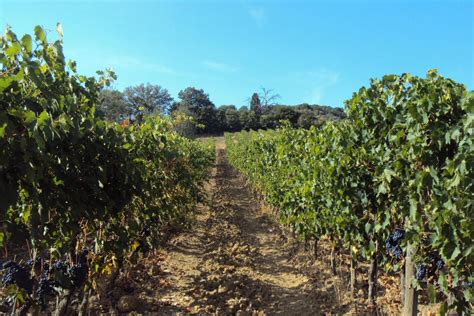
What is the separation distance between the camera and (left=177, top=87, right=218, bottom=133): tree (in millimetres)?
57156

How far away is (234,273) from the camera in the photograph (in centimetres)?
577

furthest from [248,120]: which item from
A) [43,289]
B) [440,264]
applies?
[43,289]

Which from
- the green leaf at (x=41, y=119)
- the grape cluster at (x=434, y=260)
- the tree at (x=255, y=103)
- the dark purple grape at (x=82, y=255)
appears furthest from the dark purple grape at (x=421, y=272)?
the tree at (x=255, y=103)

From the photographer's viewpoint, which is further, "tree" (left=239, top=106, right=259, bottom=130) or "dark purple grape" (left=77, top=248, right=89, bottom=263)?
"tree" (left=239, top=106, right=259, bottom=130)

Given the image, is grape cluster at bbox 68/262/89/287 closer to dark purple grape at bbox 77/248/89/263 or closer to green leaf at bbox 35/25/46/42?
dark purple grape at bbox 77/248/89/263

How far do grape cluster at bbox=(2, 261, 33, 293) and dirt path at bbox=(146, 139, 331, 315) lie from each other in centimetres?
204

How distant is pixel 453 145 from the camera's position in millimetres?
2744

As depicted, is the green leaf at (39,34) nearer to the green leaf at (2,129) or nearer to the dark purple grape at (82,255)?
the green leaf at (2,129)

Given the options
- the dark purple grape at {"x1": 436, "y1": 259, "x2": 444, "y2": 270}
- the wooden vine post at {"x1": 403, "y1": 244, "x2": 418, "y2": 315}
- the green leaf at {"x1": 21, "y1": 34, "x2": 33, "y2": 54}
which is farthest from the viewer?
the wooden vine post at {"x1": 403, "y1": 244, "x2": 418, "y2": 315}

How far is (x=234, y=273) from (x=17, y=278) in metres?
3.54

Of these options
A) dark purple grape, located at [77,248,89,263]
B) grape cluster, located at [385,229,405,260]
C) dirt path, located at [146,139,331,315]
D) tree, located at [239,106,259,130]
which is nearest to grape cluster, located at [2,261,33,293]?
dark purple grape, located at [77,248,89,263]

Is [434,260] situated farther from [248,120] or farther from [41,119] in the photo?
[248,120]

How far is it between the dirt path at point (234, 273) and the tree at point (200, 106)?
149ft

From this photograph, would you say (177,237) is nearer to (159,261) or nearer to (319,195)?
(159,261)
